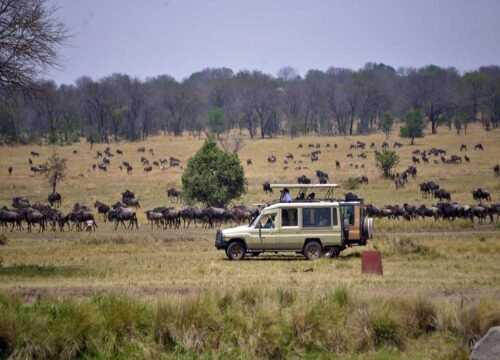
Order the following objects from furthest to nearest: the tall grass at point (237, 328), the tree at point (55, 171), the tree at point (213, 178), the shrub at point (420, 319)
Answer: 1. the tree at point (55, 171)
2. the tree at point (213, 178)
3. the shrub at point (420, 319)
4. the tall grass at point (237, 328)

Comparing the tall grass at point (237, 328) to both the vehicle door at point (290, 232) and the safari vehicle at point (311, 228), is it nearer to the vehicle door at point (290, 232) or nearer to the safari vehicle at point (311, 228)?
the safari vehicle at point (311, 228)

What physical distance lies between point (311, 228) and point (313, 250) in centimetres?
73

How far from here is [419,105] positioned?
13012cm

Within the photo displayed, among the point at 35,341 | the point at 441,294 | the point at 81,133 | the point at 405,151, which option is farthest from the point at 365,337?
the point at 81,133

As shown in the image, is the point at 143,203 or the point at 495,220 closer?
the point at 495,220

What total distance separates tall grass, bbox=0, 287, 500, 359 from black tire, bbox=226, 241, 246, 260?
1055 centimetres

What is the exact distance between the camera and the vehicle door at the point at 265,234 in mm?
26125

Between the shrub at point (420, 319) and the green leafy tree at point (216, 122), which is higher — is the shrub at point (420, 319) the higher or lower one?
the lower one

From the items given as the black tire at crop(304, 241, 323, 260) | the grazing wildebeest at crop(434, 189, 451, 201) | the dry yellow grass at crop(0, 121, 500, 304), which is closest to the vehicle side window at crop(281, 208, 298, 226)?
the black tire at crop(304, 241, 323, 260)

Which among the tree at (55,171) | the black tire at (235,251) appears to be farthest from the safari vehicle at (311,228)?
the tree at (55,171)

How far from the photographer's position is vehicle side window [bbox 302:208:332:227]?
2594 cm

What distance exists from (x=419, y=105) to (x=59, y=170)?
77.3 metres

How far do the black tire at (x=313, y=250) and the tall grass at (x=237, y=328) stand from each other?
9950mm

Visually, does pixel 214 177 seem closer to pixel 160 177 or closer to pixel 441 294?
pixel 160 177
